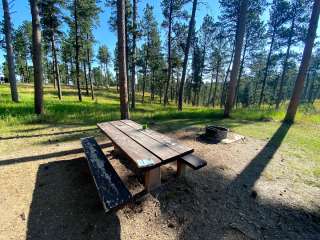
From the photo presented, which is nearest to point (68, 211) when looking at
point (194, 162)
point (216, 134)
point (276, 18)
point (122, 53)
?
point (194, 162)

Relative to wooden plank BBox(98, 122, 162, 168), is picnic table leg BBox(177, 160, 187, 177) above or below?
below

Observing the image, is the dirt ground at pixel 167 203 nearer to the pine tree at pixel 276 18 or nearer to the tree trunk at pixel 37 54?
the tree trunk at pixel 37 54

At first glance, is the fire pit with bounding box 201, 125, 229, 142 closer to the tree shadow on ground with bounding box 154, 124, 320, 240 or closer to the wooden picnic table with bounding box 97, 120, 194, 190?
the tree shadow on ground with bounding box 154, 124, 320, 240

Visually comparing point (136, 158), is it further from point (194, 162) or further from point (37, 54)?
point (37, 54)

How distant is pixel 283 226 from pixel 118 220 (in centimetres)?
205

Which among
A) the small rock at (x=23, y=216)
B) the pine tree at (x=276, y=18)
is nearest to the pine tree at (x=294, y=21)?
the pine tree at (x=276, y=18)

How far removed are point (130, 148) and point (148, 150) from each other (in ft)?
0.95

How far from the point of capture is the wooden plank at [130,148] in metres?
2.26

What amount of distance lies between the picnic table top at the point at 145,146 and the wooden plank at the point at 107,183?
1.08ft

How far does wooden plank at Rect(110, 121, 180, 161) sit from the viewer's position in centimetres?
236

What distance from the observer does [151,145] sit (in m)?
2.69

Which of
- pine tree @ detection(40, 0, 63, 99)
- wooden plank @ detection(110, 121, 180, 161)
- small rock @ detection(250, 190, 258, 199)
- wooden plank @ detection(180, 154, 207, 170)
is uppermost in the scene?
pine tree @ detection(40, 0, 63, 99)

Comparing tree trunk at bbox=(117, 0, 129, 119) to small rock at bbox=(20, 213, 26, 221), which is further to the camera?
tree trunk at bbox=(117, 0, 129, 119)

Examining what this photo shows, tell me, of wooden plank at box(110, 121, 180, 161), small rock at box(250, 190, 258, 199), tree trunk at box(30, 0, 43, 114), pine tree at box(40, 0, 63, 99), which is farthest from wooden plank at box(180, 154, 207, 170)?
pine tree at box(40, 0, 63, 99)
